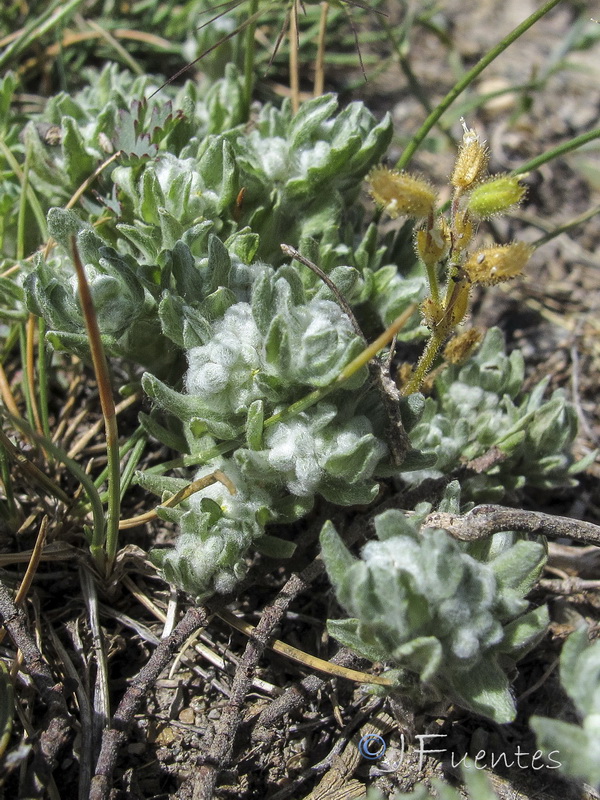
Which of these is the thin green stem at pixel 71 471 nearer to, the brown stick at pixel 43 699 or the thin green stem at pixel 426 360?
the brown stick at pixel 43 699

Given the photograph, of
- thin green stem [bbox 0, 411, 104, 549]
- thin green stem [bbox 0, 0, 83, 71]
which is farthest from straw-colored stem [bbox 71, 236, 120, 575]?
thin green stem [bbox 0, 0, 83, 71]

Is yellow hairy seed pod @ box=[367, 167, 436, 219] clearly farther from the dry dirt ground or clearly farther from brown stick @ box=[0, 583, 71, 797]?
brown stick @ box=[0, 583, 71, 797]

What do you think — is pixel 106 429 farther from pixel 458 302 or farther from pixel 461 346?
pixel 461 346

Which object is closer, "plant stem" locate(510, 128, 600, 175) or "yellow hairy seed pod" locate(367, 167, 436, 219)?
"yellow hairy seed pod" locate(367, 167, 436, 219)

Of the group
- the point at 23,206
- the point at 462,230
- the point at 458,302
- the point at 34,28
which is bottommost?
the point at 458,302

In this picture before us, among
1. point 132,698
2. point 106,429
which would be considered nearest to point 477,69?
point 106,429

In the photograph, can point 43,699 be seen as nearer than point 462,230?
Yes

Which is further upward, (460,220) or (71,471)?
(460,220)
